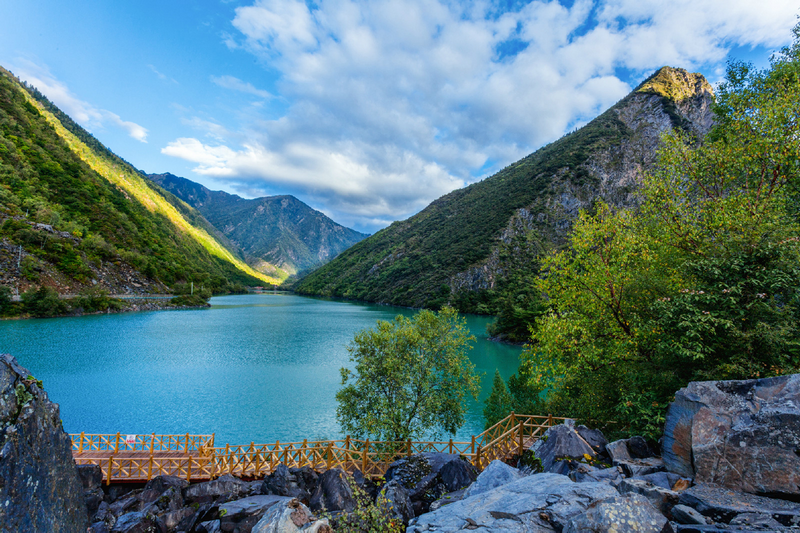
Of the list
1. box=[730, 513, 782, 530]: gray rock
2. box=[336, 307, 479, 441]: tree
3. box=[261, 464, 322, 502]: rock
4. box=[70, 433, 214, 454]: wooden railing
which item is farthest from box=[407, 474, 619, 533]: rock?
box=[70, 433, 214, 454]: wooden railing

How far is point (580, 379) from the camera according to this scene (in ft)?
52.5

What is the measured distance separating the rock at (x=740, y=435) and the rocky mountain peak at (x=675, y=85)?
198 metres

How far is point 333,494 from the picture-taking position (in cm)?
1251

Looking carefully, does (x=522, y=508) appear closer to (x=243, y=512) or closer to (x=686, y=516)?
(x=686, y=516)

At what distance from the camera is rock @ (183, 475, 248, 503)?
14.0 metres

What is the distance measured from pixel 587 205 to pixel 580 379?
5544 inches

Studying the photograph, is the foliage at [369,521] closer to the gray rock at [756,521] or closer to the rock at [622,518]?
the rock at [622,518]

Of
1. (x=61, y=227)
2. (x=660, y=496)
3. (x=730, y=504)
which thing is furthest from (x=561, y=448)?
(x=61, y=227)

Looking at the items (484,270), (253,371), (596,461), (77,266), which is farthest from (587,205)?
(77,266)

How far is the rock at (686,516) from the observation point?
595cm

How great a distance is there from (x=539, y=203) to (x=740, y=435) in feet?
471

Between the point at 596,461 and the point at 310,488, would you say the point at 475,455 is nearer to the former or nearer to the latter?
the point at 596,461

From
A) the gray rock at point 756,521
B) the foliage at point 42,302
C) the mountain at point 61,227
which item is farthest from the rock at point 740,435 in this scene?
the mountain at point 61,227

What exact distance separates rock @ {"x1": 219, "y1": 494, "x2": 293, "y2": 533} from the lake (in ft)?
49.4
